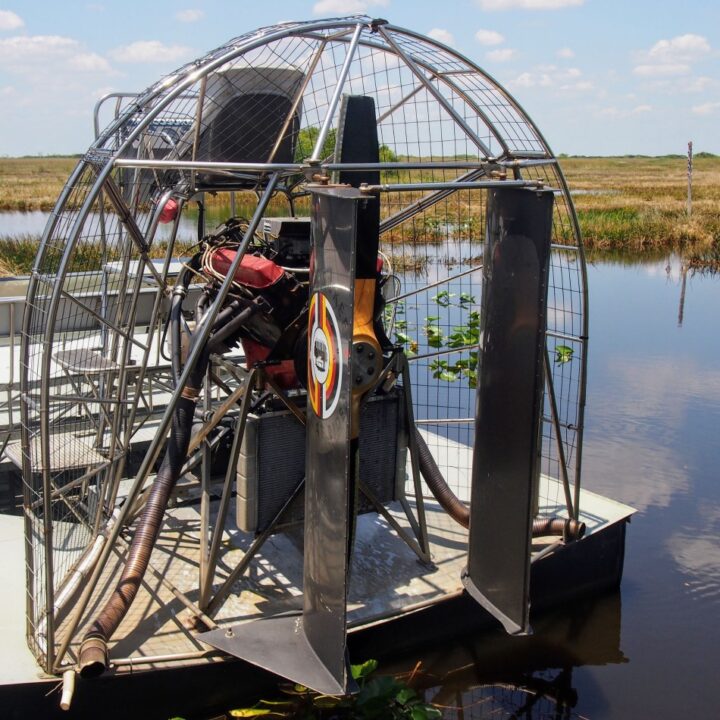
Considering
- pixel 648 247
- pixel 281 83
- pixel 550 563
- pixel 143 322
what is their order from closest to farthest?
pixel 281 83, pixel 550 563, pixel 143 322, pixel 648 247

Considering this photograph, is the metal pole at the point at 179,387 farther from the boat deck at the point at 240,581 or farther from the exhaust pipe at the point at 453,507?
the exhaust pipe at the point at 453,507

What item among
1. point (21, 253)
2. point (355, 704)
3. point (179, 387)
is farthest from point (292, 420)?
point (21, 253)

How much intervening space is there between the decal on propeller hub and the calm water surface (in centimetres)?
Result: 268

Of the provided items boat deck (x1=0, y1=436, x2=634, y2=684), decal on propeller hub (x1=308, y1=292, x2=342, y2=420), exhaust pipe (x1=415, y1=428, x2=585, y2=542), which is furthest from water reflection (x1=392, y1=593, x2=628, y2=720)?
decal on propeller hub (x1=308, y1=292, x2=342, y2=420)

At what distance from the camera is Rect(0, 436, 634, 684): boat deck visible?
18.6 ft

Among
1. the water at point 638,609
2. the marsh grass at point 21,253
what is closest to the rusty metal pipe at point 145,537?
the water at point 638,609

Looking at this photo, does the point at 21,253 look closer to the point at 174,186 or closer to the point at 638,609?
the point at 174,186

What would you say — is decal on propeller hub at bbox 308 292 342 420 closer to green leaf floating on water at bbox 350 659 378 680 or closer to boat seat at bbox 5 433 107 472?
green leaf floating on water at bbox 350 659 378 680

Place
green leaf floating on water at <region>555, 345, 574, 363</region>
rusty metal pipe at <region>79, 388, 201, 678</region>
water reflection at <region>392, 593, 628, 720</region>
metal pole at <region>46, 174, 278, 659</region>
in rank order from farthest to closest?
green leaf floating on water at <region>555, 345, 574, 363</region>, water reflection at <region>392, 593, 628, 720</region>, rusty metal pipe at <region>79, 388, 201, 678</region>, metal pole at <region>46, 174, 278, 659</region>

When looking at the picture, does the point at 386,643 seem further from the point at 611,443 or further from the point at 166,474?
the point at 611,443

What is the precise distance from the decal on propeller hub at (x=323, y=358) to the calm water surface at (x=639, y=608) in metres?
2.68

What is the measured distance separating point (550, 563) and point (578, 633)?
0.90 m

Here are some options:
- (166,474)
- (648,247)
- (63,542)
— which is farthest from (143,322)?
(648,247)

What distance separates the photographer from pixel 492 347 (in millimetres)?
6023
